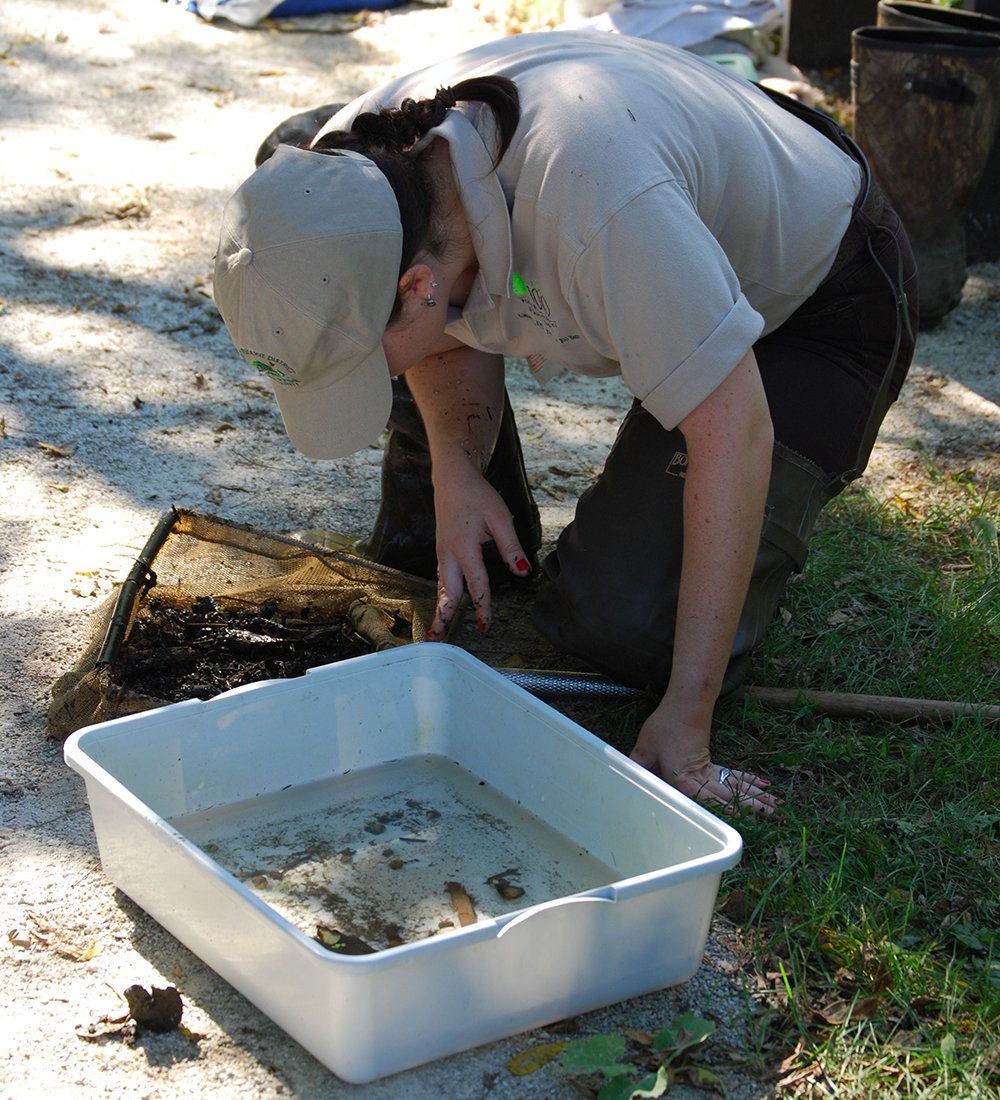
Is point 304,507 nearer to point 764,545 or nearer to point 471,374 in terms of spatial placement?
point 471,374

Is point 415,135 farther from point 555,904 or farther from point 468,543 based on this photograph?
point 555,904

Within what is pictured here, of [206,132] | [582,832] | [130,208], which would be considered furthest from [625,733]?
[206,132]

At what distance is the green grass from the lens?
1.79 metres

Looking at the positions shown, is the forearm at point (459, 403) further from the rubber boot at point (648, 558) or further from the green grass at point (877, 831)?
the green grass at point (877, 831)

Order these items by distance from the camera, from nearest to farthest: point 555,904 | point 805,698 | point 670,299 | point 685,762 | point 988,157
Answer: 1. point 555,904
2. point 670,299
3. point 685,762
4. point 805,698
5. point 988,157

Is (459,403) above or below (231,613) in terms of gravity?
Result: above

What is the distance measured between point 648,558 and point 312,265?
814 mm

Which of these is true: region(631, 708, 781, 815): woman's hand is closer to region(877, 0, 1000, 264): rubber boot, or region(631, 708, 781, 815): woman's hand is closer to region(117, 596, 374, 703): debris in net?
region(117, 596, 374, 703): debris in net

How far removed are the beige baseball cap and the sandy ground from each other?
0.80 metres

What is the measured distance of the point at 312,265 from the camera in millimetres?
1913

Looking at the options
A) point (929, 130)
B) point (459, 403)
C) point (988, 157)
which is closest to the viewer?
point (459, 403)

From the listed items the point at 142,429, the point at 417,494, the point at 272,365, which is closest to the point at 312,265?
the point at 272,365

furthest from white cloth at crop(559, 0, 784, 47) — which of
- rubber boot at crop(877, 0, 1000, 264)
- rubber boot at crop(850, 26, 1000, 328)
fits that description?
rubber boot at crop(850, 26, 1000, 328)

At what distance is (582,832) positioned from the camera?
2.12 m
